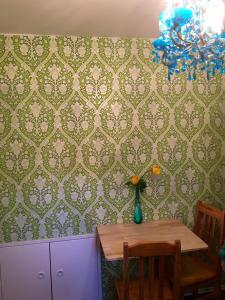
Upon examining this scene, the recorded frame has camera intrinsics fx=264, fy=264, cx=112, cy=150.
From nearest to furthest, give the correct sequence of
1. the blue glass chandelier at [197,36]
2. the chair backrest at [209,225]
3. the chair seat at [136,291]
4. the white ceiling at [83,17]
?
the blue glass chandelier at [197,36] < the white ceiling at [83,17] < the chair seat at [136,291] < the chair backrest at [209,225]

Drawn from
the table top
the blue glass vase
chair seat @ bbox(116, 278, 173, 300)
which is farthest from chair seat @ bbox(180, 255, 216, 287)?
the blue glass vase

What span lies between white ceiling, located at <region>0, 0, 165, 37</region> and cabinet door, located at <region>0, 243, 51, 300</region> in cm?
176

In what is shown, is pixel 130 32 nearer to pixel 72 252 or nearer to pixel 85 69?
pixel 85 69

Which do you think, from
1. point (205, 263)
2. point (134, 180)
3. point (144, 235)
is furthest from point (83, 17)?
point (205, 263)

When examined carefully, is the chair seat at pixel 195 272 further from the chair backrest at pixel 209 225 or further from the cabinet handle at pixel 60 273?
the cabinet handle at pixel 60 273

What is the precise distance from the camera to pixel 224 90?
2.46 metres

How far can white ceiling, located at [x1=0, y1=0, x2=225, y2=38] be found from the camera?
167 cm

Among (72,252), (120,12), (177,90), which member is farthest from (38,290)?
(120,12)

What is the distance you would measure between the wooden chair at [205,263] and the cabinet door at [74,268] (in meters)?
0.79

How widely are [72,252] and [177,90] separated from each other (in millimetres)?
1712

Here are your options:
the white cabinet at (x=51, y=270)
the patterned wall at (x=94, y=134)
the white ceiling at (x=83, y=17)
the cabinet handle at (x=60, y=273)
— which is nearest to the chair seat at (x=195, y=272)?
the patterned wall at (x=94, y=134)

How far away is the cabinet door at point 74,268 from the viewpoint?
2.28m

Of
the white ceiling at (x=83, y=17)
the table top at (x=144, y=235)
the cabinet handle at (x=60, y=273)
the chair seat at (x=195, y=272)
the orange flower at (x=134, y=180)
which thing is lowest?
the cabinet handle at (x=60, y=273)

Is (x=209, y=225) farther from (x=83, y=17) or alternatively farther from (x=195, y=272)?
(x=83, y=17)
